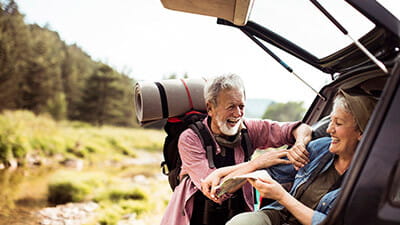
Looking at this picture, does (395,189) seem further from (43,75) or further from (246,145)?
(43,75)

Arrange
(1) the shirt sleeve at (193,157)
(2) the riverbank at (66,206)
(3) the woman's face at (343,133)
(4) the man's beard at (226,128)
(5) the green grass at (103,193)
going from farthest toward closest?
(5) the green grass at (103,193)
(2) the riverbank at (66,206)
(4) the man's beard at (226,128)
(1) the shirt sleeve at (193,157)
(3) the woman's face at (343,133)

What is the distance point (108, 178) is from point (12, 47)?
5.63 metres

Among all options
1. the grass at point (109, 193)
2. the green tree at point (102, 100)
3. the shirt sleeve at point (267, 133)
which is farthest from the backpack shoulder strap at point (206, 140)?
the green tree at point (102, 100)

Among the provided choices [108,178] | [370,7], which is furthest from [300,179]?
[108,178]

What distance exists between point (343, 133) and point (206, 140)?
2.60ft

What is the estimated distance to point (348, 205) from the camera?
3.76ft

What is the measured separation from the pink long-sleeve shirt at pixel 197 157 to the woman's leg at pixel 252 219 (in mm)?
336

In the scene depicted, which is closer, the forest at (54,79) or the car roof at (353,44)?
the car roof at (353,44)

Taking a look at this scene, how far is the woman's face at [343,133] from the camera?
5.39 ft

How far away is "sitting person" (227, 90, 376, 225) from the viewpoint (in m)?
1.55

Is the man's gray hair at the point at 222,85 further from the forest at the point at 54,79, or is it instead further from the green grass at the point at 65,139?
the forest at the point at 54,79

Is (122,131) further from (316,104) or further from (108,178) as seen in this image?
(316,104)

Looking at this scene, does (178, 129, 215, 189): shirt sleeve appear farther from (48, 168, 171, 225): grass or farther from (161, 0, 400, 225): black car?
(48, 168, 171, 225): grass

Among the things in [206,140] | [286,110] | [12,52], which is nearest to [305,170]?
[206,140]
